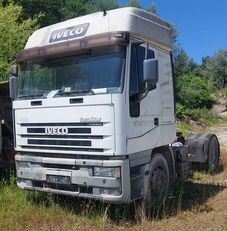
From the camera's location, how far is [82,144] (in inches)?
252

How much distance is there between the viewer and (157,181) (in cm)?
729

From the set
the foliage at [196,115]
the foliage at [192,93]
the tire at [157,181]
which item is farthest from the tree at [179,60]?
the tire at [157,181]

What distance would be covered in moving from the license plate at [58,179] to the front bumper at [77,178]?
0.15 feet

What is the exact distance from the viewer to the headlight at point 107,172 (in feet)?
20.0

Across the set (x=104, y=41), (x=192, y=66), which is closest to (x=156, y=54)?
(x=104, y=41)

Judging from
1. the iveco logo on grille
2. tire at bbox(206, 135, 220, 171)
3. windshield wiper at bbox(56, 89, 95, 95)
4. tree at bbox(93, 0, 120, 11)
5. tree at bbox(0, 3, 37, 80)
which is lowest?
tire at bbox(206, 135, 220, 171)

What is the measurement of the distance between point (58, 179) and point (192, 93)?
34024mm

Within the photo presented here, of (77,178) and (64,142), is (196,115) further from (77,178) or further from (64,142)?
(77,178)

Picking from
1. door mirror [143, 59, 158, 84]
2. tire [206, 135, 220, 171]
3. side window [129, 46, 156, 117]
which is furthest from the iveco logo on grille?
tire [206, 135, 220, 171]

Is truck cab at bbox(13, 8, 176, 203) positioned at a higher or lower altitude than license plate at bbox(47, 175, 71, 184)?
higher

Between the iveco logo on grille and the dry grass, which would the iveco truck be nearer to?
the iveco logo on grille

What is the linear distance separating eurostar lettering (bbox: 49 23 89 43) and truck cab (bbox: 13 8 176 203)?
22 mm

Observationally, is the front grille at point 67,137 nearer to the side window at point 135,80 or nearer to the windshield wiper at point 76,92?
the windshield wiper at point 76,92

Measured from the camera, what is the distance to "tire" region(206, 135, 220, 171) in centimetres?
1138
